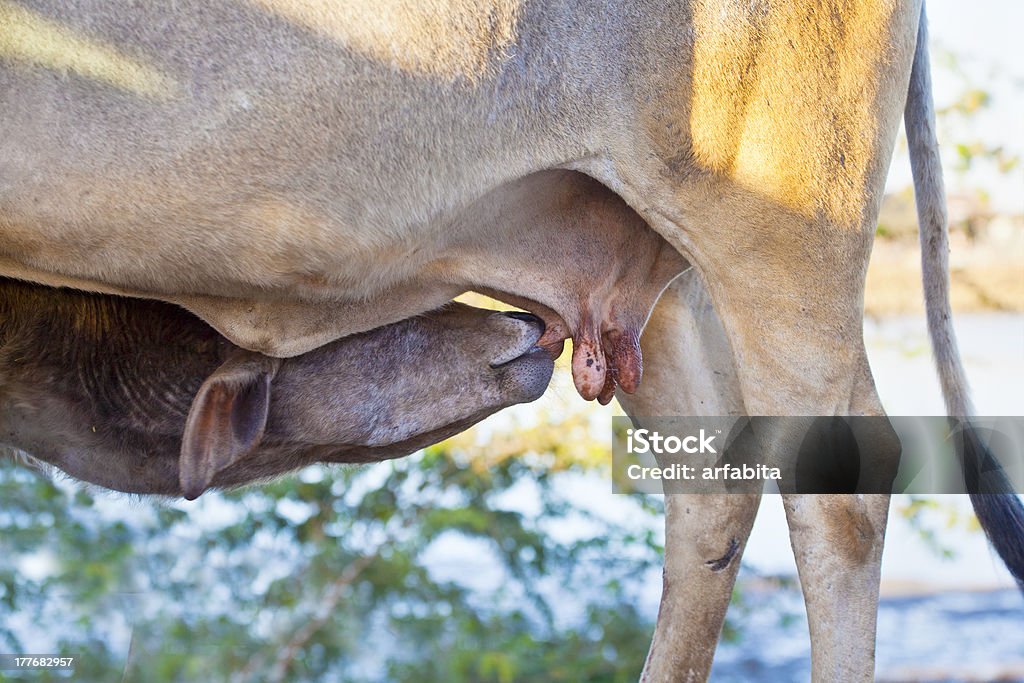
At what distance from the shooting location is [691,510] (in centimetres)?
345

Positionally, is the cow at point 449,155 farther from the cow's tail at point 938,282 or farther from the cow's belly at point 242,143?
the cow's tail at point 938,282

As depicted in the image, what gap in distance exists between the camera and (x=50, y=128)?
2.42m

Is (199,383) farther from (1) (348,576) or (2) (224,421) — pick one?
(1) (348,576)

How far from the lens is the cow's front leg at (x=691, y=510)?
337cm

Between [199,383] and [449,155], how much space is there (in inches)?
42.7

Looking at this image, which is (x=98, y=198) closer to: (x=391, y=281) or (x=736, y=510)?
(x=391, y=281)

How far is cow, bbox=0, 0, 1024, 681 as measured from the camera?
2439 millimetres

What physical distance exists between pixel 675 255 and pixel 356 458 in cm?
108

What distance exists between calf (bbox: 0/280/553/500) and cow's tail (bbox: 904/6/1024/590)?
113 centimetres

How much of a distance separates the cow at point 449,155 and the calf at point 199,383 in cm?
24

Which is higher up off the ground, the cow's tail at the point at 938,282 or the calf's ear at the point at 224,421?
the cow's tail at the point at 938,282

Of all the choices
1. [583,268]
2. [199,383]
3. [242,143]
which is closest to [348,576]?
[199,383]

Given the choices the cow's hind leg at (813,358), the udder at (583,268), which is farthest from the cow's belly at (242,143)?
the cow's hind leg at (813,358)

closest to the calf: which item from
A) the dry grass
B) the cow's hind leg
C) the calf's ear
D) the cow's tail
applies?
the calf's ear
